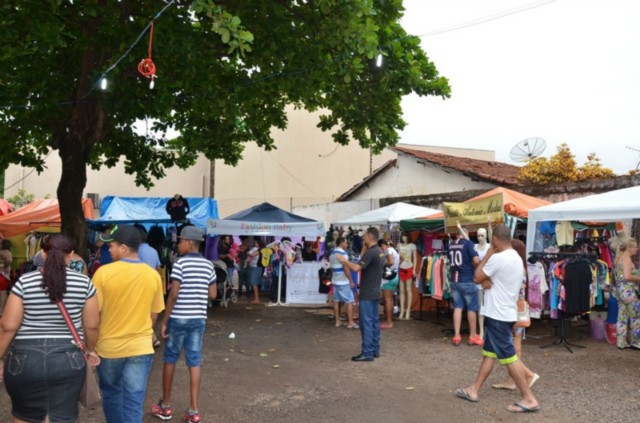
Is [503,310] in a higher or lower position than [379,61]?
lower

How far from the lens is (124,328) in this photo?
400cm

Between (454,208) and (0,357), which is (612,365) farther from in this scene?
(0,357)

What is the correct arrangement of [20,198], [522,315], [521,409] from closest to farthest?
1. [521,409]
2. [522,315]
3. [20,198]

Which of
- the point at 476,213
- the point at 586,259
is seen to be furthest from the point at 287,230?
the point at 586,259

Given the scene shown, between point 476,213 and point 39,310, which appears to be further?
point 476,213

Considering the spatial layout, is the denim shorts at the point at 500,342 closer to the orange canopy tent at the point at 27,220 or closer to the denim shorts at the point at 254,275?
the denim shorts at the point at 254,275

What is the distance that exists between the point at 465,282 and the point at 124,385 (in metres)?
6.47

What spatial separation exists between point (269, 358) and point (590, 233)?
26.3 feet

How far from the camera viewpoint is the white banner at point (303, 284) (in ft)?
46.8

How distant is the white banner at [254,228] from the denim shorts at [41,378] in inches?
384

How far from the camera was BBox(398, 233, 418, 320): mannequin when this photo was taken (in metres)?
12.1

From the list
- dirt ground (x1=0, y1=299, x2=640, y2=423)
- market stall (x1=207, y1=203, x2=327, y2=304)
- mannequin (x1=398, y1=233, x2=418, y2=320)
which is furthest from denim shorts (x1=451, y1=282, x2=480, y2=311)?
market stall (x1=207, y1=203, x2=327, y2=304)

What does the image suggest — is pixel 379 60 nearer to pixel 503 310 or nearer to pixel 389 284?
pixel 389 284

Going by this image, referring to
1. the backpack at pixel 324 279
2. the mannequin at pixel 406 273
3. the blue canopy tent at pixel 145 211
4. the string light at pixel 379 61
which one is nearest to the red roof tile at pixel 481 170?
the mannequin at pixel 406 273
